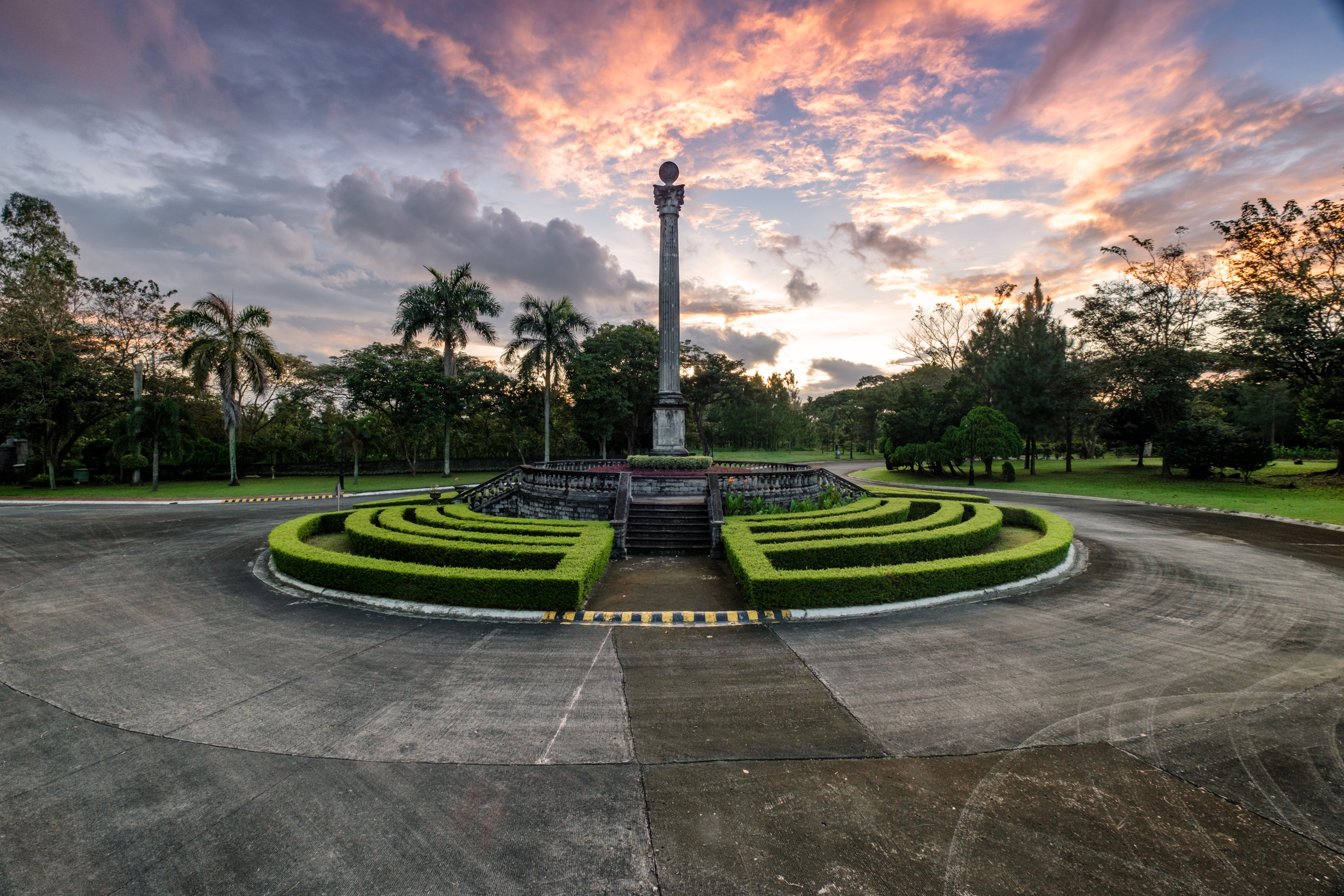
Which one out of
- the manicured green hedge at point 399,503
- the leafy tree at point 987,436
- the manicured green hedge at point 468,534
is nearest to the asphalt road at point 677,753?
the manicured green hedge at point 468,534

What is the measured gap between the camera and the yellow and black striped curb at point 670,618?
9.67m

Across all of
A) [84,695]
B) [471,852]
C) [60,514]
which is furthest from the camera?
[60,514]

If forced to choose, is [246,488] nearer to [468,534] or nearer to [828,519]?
[468,534]

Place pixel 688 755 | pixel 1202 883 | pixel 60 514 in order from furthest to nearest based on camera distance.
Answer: pixel 60 514 < pixel 688 755 < pixel 1202 883

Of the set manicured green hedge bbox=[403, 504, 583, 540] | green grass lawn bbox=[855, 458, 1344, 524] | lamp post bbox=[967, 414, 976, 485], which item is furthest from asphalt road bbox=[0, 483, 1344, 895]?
lamp post bbox=[967, 414, 976, 485]

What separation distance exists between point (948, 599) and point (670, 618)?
19.3 ft

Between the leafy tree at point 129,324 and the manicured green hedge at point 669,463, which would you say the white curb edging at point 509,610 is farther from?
the leafy tree at point 129,324

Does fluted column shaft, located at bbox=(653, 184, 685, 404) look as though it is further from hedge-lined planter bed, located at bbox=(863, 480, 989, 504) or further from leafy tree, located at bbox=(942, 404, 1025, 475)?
leafy tree, located at bbox=(942, 404, 1025, 475)

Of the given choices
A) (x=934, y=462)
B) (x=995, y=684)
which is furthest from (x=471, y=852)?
(x=934, y=462)

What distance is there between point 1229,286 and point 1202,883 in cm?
4745

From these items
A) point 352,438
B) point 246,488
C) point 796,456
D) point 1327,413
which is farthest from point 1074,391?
point 246,488

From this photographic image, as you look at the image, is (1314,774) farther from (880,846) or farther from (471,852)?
(471,852)

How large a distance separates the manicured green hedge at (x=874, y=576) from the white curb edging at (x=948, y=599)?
0.09 m

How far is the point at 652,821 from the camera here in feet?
15.0
